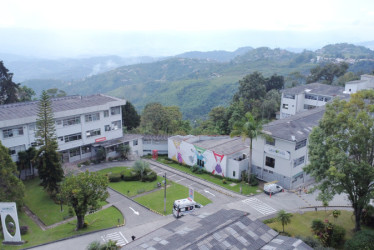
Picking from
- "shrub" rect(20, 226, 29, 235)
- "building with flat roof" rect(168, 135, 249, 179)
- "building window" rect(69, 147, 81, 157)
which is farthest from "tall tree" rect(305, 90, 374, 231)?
"building window" rect(69, 147, 81, 157)

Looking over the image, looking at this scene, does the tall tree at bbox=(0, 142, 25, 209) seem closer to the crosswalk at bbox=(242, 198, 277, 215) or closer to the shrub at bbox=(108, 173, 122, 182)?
the shrub at bbox=(108, 173, 122, 182)

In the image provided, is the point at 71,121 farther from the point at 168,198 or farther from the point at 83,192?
the point at 83,192

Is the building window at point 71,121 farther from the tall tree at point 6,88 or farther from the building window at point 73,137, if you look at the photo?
the tall tree at point 6,88

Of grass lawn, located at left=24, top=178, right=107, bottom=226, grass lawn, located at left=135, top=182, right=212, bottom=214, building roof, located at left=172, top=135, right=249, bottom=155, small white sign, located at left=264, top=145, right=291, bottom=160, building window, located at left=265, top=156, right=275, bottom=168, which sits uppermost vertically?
small white sign, located at left=264, top=145, right=291, bottom=160

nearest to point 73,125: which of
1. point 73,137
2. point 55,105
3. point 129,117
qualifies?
point 73,137

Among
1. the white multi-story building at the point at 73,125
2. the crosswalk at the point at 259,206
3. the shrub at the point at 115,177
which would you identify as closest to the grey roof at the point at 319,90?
the crosswalk at the point at 259,206

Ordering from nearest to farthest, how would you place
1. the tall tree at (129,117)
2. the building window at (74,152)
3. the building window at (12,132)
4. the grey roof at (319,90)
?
the building window at (12,132) < the building window at (74,152) < the tall tree at (129,117) < the grey roof at (319,90)

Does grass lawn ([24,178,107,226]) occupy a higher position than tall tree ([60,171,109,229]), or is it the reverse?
tall tree ([60,171,109,229])
